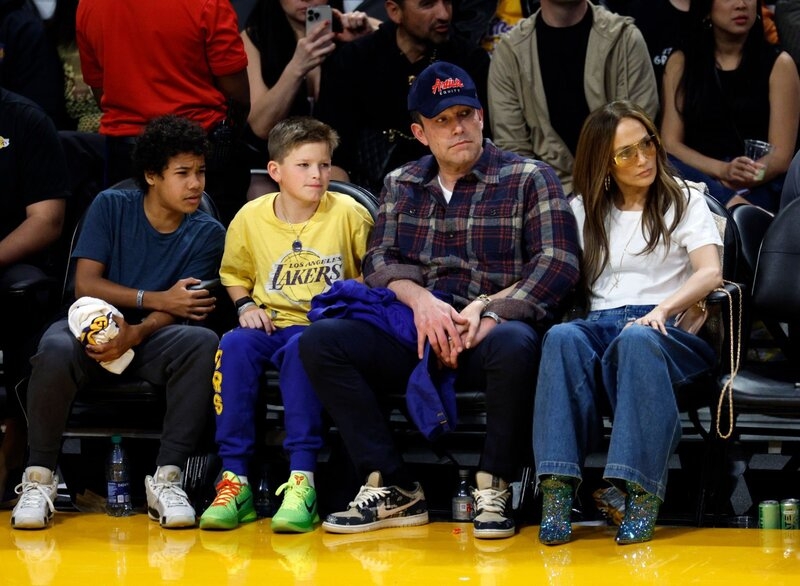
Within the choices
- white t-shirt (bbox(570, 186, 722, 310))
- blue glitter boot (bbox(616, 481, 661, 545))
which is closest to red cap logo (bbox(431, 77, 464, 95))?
white t-shirt (bbox(570, 186, 722, 310))

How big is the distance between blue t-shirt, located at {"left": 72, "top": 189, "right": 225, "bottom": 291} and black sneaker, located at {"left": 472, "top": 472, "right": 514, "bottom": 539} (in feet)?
4.71

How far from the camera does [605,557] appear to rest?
4074mm

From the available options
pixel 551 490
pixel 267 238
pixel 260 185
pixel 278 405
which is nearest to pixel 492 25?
pixel 260 185

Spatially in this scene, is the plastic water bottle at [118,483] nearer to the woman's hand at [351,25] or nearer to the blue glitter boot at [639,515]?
the blue glitter boot at [639,515]

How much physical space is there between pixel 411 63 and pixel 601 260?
162cm

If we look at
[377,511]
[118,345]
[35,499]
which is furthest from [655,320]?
[35,499]

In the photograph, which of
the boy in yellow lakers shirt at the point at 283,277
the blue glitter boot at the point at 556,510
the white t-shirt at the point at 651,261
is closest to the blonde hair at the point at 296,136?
the boy in yellow lakers shirt at the point at 283,277

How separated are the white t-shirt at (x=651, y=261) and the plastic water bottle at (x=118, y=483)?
68.2 inches

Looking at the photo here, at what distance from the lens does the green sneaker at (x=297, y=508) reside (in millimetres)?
4469

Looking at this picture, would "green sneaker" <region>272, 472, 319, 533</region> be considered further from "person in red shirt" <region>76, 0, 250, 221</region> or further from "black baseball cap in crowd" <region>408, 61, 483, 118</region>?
"person in red shirt" <region>76, 0, 250, 221</region>

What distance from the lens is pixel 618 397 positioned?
421 centimetres

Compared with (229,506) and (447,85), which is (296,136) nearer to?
(447,85)

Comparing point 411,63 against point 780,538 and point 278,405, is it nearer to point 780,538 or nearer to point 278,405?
point 278,405

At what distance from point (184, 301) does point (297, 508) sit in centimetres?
96
